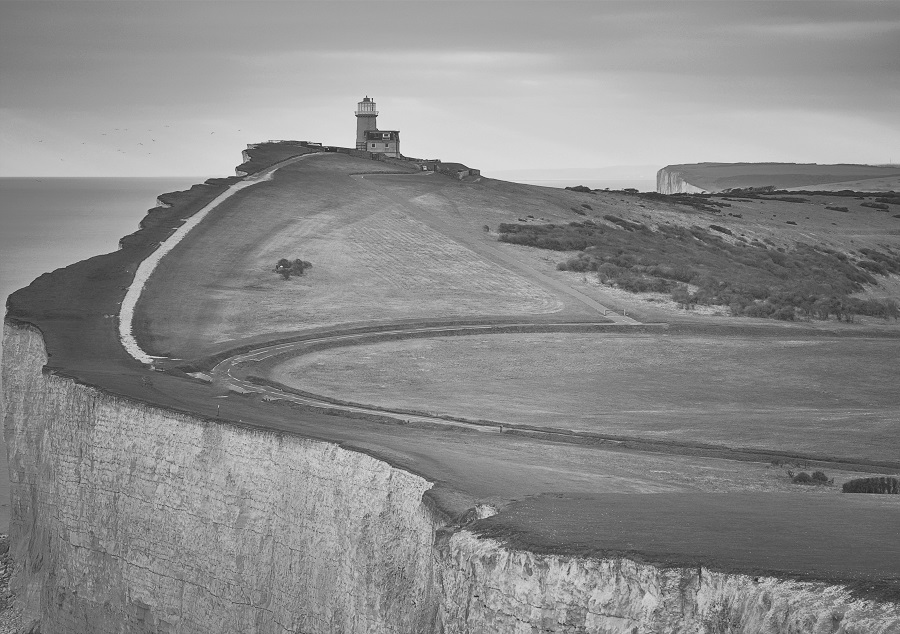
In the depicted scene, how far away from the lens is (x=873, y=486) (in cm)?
3138

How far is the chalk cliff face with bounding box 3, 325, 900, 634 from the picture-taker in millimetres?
19719

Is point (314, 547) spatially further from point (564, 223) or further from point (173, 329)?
point (564, 223)

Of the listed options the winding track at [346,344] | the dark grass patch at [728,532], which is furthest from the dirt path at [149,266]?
the dark grass patch at [728,532]

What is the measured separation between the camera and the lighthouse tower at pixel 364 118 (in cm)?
13875

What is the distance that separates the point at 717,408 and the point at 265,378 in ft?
56.0

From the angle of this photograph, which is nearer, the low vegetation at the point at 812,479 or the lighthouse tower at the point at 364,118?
the low vegetation at the point at 812,479

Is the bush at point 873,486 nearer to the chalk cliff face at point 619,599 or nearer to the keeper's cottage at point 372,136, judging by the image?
the chalk cliff face at point 619,599

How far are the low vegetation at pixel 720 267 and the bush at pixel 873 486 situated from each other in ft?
117

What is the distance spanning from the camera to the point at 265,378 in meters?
47.1

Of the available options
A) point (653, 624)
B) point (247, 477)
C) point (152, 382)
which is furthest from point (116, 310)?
point (653, 624)

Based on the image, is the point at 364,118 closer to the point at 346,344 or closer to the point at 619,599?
the point at 346,344

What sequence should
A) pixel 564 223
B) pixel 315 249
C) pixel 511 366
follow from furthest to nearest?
pixel 564 223 < pixel 315 249 < pixel 511 366

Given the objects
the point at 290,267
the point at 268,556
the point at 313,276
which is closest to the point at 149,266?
the point at 290,267

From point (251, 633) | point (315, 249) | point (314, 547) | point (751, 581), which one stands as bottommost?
point (251, 633)
